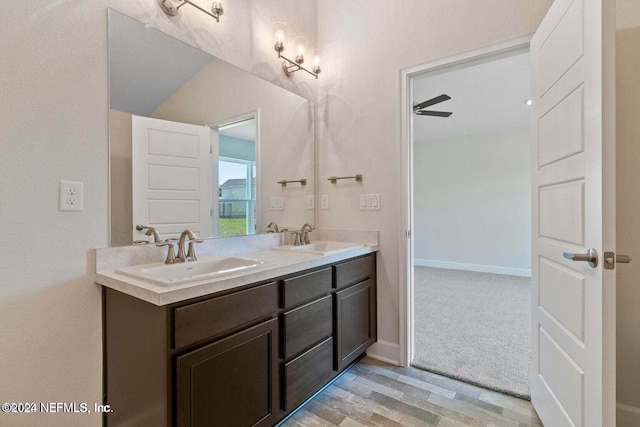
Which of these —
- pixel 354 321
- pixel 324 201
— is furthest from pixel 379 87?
pixel 354 321

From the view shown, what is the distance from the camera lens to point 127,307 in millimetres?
1179

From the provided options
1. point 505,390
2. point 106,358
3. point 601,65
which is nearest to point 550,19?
point 601,65

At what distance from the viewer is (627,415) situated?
1423 millimetres

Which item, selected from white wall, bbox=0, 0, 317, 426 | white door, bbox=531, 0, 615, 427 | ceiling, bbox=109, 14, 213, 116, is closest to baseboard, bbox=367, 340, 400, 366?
white door, bbox=531, 0, 615, 427

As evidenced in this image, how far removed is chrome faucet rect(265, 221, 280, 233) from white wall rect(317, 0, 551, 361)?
418 millimetres

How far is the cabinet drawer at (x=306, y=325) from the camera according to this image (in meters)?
1.48

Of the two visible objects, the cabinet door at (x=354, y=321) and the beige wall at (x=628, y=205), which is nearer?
the beige wall at (x=628, y=205)

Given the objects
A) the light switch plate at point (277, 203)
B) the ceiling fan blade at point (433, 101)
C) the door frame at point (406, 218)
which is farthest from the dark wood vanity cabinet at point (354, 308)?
the ceiling fan blade at point (433, 101)

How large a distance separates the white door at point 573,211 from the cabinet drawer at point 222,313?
121 centimetres

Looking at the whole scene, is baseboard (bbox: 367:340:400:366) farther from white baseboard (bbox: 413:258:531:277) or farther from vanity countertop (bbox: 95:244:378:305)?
white baseboard (bbox: 413:258:531:277)

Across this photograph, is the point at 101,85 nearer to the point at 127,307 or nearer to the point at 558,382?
the point at 127,307

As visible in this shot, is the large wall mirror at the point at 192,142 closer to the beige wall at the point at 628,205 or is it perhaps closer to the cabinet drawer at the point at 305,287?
the cabinet drawer at the point at 305,287

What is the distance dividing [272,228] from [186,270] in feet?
2.74

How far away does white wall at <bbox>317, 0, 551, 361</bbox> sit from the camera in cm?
193
